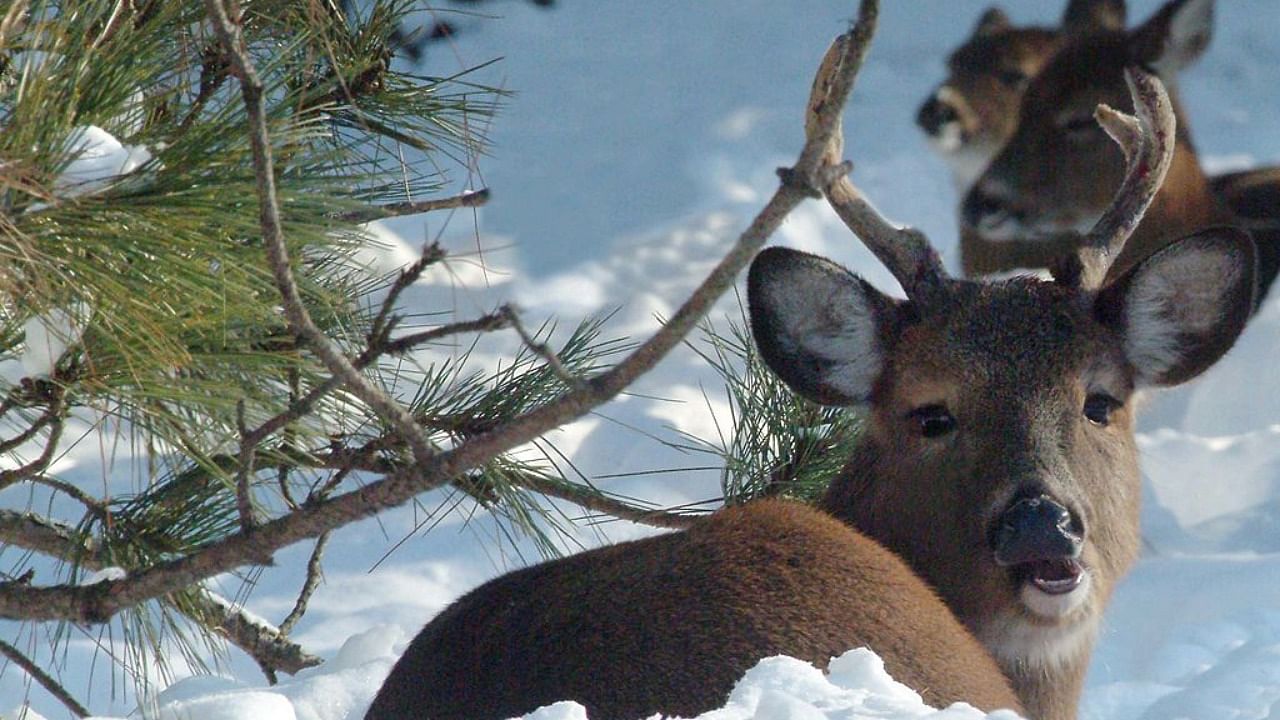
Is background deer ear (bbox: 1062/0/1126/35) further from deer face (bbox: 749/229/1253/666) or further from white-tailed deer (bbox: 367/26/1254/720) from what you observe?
deer face (bbox: 749/229/1253/666)

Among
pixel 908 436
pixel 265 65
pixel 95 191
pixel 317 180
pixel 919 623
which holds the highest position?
pixel 265 65

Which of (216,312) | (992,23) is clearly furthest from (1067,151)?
(216,312)

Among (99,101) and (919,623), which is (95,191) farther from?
(919,623)

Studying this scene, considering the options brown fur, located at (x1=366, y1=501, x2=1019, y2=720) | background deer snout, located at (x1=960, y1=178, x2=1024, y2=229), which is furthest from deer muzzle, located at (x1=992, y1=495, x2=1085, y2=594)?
background deer snout, located at (x1=960, y1=178, x2=1024, y2=229)

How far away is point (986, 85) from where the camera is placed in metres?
7.82

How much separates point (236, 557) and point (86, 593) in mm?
276

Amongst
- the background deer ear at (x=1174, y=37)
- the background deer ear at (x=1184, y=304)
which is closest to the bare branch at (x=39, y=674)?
the background deer ear at (x=1184, y=304)

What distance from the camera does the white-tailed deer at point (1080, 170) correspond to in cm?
634

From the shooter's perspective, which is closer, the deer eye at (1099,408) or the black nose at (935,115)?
the deer eye at (1099,408)

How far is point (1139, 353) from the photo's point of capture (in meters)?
2.43

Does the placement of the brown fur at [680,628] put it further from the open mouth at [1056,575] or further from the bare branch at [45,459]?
the bare branch at [45,459]

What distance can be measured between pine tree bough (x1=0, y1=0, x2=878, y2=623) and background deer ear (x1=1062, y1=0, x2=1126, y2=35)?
5.69m

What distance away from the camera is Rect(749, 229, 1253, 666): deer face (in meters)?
2.19

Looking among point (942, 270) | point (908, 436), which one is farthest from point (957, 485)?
point (942, 270)
